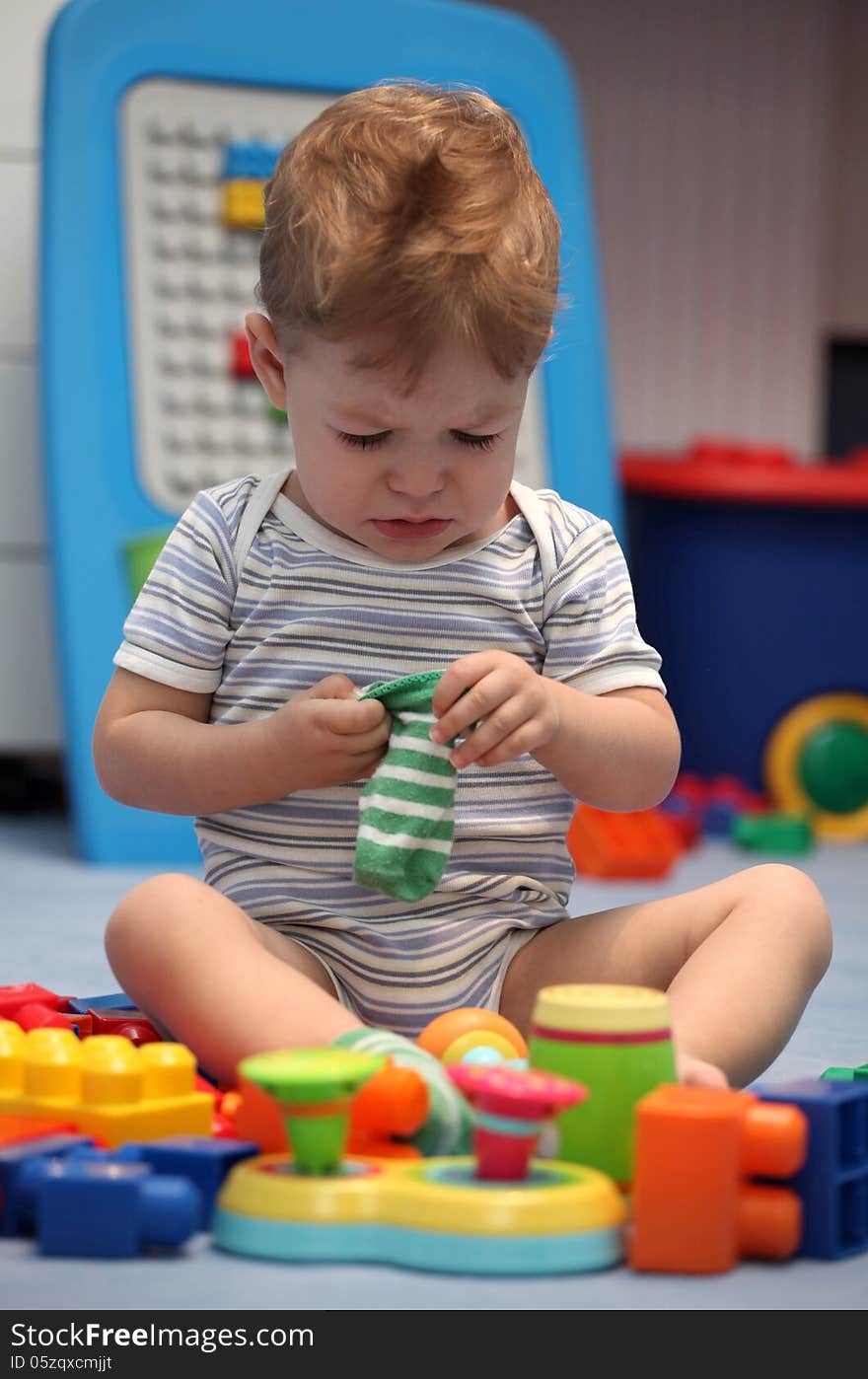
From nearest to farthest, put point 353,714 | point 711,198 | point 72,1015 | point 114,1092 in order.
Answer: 1. point 114,1092
2. point 353,714
3. point 72,1015
4. point 711,198

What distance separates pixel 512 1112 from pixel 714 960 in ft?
0.67

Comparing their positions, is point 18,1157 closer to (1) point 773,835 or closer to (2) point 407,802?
(2) point 407,802

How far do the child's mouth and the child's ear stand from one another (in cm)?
7

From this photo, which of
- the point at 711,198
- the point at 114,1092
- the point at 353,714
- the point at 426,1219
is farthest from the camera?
the point at 711,198

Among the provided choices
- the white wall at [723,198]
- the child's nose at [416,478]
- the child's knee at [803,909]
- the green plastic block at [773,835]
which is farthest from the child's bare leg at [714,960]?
the white wall at [723,198]

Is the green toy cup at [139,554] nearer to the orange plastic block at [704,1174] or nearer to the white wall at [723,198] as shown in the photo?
the white wall at [723,198]

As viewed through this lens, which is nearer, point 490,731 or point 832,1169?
point 832,1169

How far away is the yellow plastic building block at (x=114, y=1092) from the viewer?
2.28 ft

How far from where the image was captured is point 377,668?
35.1 inches

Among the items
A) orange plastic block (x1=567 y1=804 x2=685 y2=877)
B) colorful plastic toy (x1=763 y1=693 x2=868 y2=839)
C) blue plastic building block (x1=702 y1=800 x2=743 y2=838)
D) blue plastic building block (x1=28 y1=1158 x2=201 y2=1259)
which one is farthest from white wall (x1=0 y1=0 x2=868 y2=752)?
blue plastic building block (x1=28 y1=1158 x2=201 y2=1259)

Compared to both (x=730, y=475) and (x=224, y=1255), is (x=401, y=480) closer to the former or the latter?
(x=224, y=1255)

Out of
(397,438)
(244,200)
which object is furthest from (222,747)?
(244,200)
